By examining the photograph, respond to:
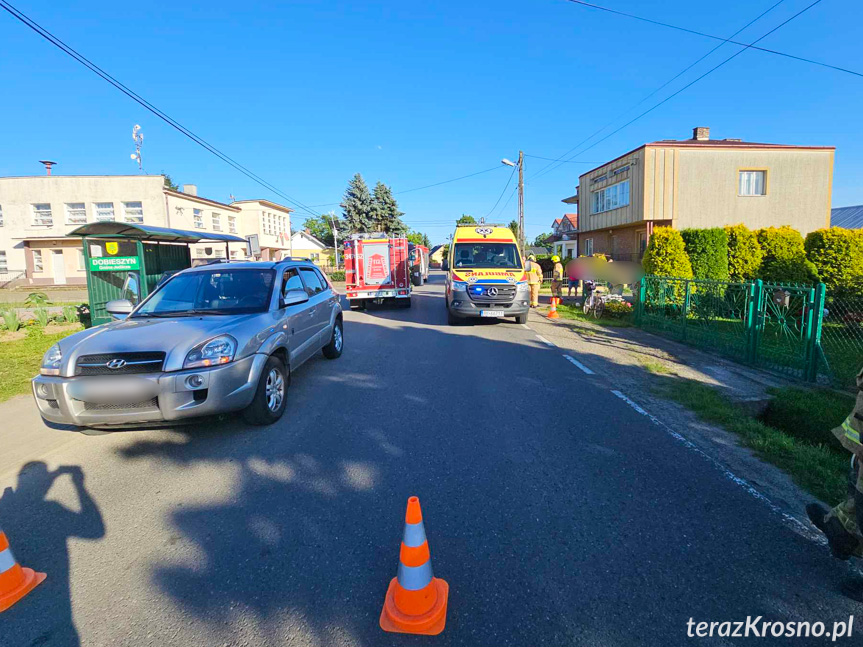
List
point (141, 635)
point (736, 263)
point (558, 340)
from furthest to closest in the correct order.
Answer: point (736, 263), point (558, 340), point (141, 635)

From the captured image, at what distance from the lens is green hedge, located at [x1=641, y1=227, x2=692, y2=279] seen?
47.0 ft

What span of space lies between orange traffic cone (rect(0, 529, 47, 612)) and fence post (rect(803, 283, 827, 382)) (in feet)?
29.0

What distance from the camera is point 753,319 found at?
827 centimetres

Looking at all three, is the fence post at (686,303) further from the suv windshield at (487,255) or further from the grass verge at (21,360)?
the grass verge at (21,360)

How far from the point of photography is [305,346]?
22.4 ft

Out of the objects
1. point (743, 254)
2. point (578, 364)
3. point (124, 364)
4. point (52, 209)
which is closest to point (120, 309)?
point (124, 364)

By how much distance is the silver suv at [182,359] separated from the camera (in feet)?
14.2

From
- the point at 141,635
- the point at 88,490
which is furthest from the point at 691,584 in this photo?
the point at 88,490

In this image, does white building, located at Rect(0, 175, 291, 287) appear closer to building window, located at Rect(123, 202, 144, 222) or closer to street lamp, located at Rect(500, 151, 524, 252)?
building window, located at Rect(123, 202, 144, 222)

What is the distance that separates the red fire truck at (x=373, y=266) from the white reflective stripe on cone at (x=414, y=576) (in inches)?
631

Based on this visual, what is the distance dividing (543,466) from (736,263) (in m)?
14.5

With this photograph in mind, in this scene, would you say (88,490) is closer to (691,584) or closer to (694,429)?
(691,584)

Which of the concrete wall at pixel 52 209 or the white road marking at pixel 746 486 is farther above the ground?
the concrete wall at pixel 52 209

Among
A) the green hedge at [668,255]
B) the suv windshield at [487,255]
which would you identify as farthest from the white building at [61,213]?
the green hedge at [668,255]
